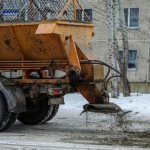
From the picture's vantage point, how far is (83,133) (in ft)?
34.4

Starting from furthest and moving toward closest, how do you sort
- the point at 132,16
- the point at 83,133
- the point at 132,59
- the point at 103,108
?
the point at 132,59, the point at 132,16, the point at 83,133, the point at 103,108

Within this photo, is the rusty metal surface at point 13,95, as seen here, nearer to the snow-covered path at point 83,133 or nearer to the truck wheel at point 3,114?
the truck wheel at point 3,114

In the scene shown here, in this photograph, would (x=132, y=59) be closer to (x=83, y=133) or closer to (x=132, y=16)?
(x=132, y=16)

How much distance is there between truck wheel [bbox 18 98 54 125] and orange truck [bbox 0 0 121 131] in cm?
69

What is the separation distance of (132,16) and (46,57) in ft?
61.0

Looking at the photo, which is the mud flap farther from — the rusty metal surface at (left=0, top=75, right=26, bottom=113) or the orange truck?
the rusty metal surface at (left=0, top=75, right=26, bottom=113)

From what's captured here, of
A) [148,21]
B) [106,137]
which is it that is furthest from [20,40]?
[148,21]

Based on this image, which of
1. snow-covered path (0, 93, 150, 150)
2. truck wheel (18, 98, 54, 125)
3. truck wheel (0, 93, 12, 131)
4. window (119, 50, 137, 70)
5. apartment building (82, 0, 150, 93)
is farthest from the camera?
window (119, 50, 137, 70)

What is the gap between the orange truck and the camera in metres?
10.3

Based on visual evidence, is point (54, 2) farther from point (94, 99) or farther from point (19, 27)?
point (94, 99)

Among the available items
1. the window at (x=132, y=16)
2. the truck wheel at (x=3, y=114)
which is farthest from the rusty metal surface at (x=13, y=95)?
the window at (x=132, y=16)

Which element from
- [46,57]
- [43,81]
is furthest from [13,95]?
[46,57]

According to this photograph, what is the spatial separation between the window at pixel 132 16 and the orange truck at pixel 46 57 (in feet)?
58.6

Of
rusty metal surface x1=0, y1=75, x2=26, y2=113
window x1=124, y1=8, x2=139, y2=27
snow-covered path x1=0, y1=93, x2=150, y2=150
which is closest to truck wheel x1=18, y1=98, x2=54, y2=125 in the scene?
snow-covered path x1=0, y1=93, x2=150, y2=150
